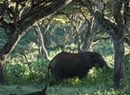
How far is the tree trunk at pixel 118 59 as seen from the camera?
519 inches

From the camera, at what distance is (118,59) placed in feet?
44.1

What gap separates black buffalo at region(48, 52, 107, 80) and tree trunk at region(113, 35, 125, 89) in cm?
415

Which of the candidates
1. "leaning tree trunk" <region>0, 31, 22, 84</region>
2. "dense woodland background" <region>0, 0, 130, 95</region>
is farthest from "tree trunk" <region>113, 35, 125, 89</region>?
"leaning tree trunk" <region>0, 31, 22, 84</region>

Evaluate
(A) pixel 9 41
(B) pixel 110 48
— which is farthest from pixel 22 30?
(B) pixel 110 48

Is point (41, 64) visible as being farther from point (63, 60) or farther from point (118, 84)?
point (118, 84)

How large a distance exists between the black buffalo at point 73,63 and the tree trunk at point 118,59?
4.15 meters

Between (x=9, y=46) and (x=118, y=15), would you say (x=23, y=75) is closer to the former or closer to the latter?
(x=9, y=46)

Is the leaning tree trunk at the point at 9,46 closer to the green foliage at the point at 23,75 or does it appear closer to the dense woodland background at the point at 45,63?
the dense woodland background at the point at 45,63

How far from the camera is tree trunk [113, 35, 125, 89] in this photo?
13.2m

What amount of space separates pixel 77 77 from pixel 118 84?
13.8 ft

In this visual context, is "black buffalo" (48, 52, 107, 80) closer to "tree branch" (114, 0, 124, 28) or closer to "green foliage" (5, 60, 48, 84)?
"green foliage" (5, 60, 48, 84)

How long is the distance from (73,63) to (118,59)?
5.12 metres

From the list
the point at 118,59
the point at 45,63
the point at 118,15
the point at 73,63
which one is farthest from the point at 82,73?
the point at 118,15

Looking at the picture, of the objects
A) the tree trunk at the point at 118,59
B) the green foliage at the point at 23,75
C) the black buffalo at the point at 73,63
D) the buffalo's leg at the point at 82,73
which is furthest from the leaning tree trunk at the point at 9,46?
the tree trunk at the point at 118,59
